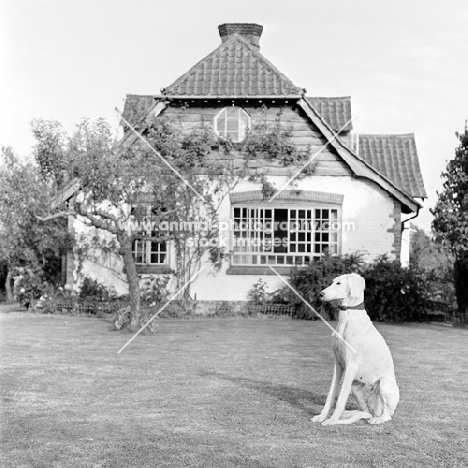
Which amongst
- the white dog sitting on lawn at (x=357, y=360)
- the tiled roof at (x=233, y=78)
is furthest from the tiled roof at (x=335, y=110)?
the white dog sitting on lawn at (x=357, y=360)

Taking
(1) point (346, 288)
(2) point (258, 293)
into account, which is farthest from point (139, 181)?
(1) point (346, 288)

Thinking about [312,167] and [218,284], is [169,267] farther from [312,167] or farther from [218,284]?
[312,167]

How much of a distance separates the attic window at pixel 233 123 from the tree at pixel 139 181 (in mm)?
510

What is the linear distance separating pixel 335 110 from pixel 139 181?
8385 millimetres

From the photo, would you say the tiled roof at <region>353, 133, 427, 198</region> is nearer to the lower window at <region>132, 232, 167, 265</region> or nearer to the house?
the house

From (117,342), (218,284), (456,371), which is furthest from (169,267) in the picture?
(456,371)

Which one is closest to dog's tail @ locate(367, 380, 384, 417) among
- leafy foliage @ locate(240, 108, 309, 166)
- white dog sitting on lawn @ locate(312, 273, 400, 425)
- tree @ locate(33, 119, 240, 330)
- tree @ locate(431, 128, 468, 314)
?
white dog sitting on lawn @ locate(312, 273, 400, 425)

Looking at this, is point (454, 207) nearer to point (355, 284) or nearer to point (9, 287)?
point (355, 284)

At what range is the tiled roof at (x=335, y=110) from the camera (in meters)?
23.9

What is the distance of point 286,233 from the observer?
22.4 metres

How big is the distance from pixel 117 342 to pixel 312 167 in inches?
342

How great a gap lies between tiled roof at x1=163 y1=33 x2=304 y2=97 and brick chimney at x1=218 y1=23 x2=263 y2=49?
267 cm

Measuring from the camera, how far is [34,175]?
25.0m

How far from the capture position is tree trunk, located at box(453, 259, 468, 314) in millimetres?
20172
